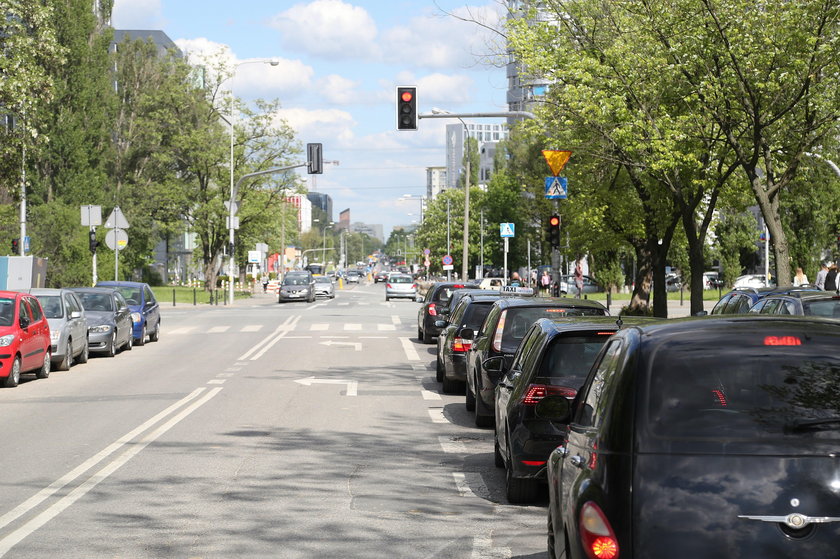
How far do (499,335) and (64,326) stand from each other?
1176 cm

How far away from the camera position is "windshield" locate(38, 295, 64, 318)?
2239 centimetres

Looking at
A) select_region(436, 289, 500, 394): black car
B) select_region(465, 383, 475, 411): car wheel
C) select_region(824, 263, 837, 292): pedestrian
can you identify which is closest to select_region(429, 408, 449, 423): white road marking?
select_region(465, 383, 475, 411): car wheel

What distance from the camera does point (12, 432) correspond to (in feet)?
43.4

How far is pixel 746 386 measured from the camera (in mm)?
4512

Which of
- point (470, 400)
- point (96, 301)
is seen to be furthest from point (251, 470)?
point (96, 301)

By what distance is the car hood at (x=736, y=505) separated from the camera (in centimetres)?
406

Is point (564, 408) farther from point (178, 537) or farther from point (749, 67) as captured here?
point (749, 67)

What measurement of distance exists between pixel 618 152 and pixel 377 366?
27.3ft

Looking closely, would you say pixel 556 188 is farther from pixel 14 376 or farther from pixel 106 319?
pixel 14 376

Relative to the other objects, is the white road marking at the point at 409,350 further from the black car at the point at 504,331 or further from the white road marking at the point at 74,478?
the black car at the point at 504,331

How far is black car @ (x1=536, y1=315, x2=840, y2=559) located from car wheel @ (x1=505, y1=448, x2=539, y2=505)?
4134 millimetres

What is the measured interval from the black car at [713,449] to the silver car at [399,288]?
6417 cm

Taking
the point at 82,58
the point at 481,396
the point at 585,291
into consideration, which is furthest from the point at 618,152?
the point at 585,291

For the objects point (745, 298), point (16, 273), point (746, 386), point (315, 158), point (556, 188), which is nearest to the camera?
point (746, 386)
